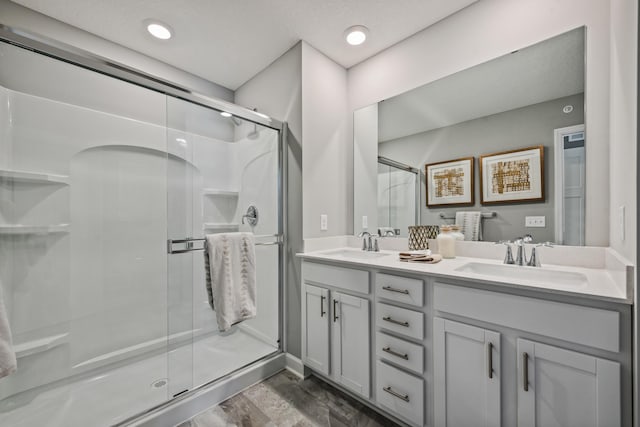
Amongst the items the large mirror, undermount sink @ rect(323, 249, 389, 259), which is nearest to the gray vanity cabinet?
undermount sink @ rect(323, 249, 389, 259)

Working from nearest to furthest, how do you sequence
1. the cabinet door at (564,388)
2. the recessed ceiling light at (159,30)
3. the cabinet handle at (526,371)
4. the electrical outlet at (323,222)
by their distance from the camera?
1. the cabinet door at (564,388)
2. the cabinet handle at (526,371)
3. the recessed ceiling light at (159,30)
4. the electrical outlet at (323,222)

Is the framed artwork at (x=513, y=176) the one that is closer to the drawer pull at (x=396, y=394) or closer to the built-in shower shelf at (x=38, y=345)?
the drawer pull at (x=396, y=394)

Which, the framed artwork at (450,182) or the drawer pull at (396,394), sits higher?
the framed artwork at (450,182)

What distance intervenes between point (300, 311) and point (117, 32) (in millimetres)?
2372

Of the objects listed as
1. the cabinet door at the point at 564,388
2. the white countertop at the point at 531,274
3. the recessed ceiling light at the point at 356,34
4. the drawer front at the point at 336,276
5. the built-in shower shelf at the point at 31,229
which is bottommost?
the cabinet door at the point at 564,388

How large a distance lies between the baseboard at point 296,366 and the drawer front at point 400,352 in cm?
70

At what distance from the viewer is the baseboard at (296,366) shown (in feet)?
6.30

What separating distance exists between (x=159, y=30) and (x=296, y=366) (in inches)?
101

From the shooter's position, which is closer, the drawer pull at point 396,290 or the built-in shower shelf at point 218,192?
the drawer pull at point 396,290

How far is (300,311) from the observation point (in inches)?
77.9

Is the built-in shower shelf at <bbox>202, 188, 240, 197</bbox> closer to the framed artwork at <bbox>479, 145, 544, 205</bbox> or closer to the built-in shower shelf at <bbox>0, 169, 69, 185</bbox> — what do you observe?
the built-in shower shelf at <bbox>0, 169, 69, 185</bbox>

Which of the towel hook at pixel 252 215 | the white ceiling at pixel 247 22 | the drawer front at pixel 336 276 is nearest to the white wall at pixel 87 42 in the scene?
the white ceiling at pixel 247 22

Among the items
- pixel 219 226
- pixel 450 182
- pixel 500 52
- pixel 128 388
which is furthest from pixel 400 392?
pixel 500 52

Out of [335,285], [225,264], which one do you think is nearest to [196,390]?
[225,264]
